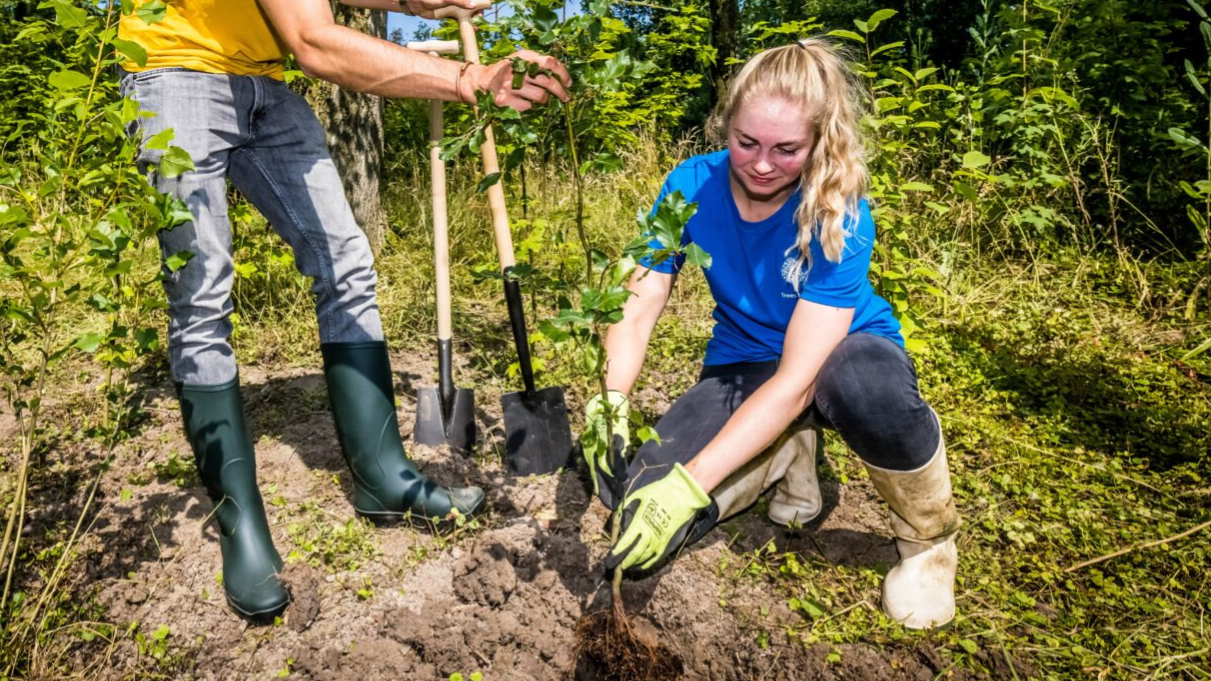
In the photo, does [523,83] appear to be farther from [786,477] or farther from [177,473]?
[177,473]

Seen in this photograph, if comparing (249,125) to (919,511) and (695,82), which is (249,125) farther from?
(695,82)

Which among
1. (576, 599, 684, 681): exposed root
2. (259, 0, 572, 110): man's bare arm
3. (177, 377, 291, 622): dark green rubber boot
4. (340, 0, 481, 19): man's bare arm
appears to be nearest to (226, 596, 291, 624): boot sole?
(177, 377, 291, 622): dark green rubber boot

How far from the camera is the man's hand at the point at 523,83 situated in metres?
1.51

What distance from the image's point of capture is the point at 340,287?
1980 millimetres

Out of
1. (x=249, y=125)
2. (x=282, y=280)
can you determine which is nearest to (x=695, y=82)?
(x=282, y=280)

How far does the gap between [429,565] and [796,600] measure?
0.95 metres

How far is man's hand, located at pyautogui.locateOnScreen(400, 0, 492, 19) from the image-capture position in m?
2.09

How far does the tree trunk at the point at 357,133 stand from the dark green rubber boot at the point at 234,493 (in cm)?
206

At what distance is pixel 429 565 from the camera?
1.96 metres

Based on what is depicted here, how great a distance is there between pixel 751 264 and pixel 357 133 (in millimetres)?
2432

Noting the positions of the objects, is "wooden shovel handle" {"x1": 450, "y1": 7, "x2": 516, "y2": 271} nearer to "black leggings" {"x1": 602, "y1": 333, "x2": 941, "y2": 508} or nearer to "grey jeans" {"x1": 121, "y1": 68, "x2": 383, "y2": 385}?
"grey jeans" {"x1": 121, "y1": 68, "x2": 383, "y2": 385}

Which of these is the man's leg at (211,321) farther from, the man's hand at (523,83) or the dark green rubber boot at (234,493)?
the man's hand at (523,83)

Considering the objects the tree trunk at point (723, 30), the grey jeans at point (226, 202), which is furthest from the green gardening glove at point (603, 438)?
the tree trunk at point (723, 30)

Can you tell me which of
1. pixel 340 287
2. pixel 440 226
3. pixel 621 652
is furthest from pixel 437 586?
pixel 440 226
